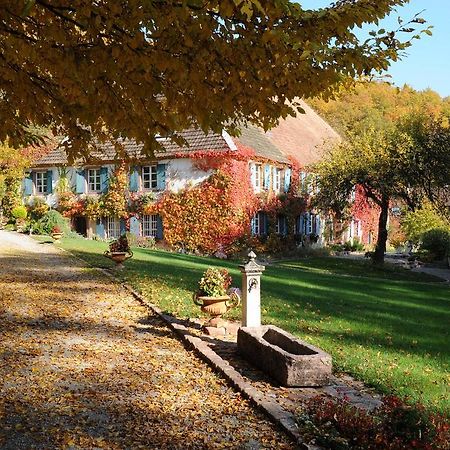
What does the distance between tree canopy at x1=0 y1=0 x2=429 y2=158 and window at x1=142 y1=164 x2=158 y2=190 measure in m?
23.2

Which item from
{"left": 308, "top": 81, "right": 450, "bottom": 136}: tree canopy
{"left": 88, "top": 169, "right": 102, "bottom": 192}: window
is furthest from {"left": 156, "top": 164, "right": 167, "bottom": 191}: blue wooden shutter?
{"left": 308, "top": 81, "right": 450, "bottom": 136}: tree canopy

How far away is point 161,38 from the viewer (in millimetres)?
5395

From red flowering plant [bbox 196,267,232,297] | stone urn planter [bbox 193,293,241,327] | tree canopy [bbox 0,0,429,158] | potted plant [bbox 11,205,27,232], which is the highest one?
tree canopy [bbox 0,0,429,158]

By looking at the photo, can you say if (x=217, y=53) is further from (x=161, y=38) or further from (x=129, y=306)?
(x=129, y=306)

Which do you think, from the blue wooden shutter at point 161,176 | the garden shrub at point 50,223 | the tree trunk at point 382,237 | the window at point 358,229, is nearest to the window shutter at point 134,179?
the blue wooden shutter at point 161,176

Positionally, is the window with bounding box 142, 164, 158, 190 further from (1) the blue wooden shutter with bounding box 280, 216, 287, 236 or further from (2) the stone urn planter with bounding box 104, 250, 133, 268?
(2) the stone urn planter with bounding box 104, 250, 133, 268

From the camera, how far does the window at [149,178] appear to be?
1169 inches

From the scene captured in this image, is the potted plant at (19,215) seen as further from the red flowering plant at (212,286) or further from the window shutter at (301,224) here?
the red flowering plant at (212,286)

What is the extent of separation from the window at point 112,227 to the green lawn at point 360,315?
882 centimetres

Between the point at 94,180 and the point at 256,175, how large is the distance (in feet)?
28.0

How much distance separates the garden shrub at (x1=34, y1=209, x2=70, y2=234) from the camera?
28750 millimetres

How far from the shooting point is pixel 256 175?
30.1 metres

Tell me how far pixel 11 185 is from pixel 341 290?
68.3ft

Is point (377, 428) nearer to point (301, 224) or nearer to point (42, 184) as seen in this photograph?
point (42, 184)
